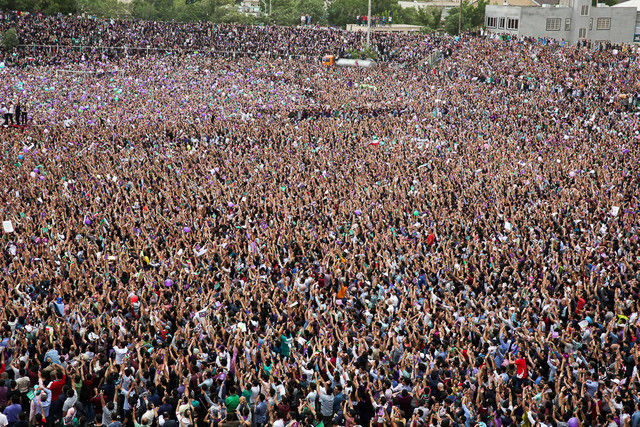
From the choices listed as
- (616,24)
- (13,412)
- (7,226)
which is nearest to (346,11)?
(616,24)

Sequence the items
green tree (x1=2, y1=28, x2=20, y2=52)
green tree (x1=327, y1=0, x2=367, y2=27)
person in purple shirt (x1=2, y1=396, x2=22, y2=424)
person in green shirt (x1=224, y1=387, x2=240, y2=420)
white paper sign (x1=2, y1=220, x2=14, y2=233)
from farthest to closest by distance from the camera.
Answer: green tree (x1=327, y1=0, x2=367, y2=27) < green tree (x1=2, y1=28, x2=20, y2=52) < white paper sign (x1=2, y1=220, x2=14, y2=233) < person in green shirt (x1=224, y1=387, x2=240, y2=420) < person in purple shirt (x1=2, y1=396, x2=22, y2=424)

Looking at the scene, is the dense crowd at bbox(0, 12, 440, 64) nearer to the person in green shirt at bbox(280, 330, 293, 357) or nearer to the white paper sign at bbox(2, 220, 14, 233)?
the white paper sign at bbox(2, 220, 14, 233)

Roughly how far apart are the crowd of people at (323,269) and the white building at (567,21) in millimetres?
24292

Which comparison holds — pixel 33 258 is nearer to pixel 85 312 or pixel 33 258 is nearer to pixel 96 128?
pixel 85 312

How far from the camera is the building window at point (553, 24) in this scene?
4950cm

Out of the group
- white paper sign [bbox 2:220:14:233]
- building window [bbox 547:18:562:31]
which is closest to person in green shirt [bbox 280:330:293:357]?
white paper sign [bbox 2:220:14:233]

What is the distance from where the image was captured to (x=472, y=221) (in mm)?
14109

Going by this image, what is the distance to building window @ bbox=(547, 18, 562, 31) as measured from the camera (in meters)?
49.5

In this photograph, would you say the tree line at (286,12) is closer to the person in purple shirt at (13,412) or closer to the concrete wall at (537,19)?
the concrete wall at (537,19)

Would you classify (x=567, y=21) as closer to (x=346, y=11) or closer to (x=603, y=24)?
(x=603, y=24)

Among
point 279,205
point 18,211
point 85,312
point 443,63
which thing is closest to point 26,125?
point 18,211

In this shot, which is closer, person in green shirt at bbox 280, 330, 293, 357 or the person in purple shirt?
the person in purple shirt

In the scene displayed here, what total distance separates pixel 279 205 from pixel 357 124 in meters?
10.7

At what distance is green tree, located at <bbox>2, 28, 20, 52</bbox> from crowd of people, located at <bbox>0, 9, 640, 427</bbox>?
18.5 m
